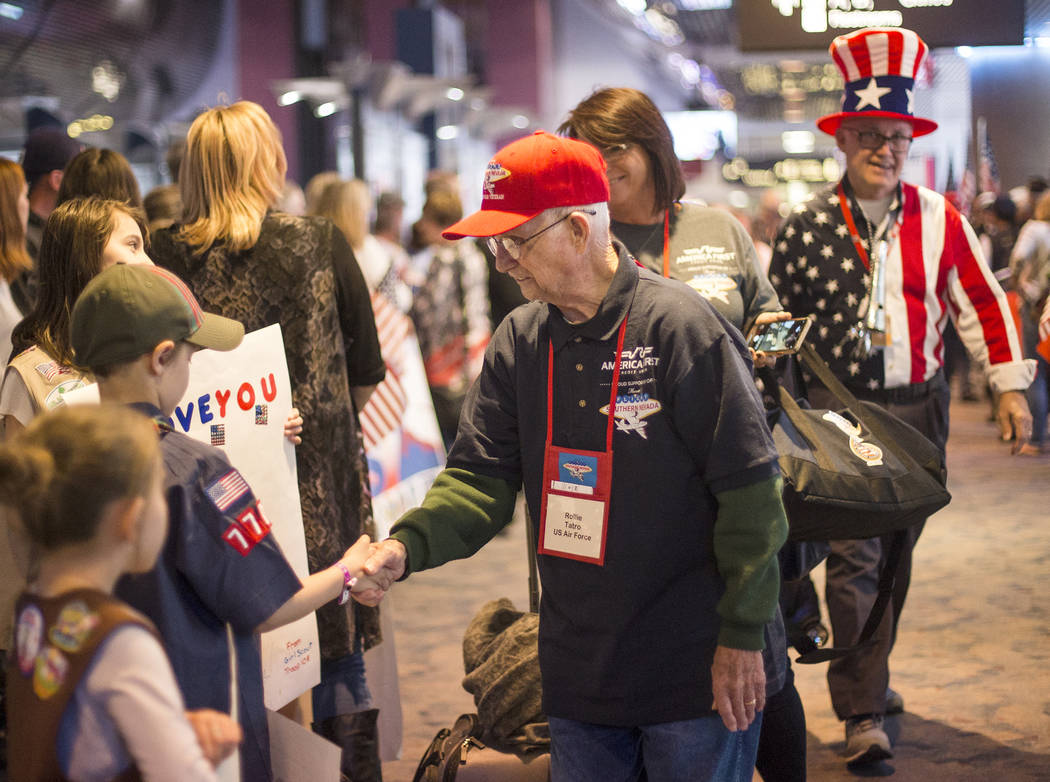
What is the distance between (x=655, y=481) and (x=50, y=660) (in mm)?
1013

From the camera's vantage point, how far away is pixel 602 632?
6.81 feet

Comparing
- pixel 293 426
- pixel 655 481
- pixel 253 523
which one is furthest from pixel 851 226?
pixel 253 523

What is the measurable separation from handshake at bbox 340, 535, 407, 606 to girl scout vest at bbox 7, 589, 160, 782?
667mm

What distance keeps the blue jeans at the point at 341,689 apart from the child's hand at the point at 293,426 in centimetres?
68

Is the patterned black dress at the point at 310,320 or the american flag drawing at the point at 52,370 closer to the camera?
the american flag drawing at the point at 52,370

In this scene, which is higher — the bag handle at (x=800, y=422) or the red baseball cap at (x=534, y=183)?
the red baseball cap at (x=534, y=183)

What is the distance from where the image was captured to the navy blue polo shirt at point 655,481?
6.59 feet

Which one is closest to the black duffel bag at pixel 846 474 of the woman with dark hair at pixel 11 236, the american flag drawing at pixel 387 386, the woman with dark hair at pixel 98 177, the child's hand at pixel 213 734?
the child's hand at pixel 213 734

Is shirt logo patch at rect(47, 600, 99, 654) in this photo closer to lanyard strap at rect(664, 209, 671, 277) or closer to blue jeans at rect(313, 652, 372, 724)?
blue jeans at rect(313, 652, 372, 724)

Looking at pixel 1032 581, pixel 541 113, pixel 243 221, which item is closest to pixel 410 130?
pixel 541 113

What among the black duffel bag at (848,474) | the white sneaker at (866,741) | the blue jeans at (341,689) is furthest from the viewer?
the white sneaker at (866,741)

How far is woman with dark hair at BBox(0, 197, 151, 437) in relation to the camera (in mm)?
2572

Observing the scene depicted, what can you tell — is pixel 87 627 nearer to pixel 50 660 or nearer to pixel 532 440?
pixel 50 660

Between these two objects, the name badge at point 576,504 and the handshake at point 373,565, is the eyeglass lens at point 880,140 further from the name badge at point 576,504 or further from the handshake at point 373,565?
the handshake at point 373,565
